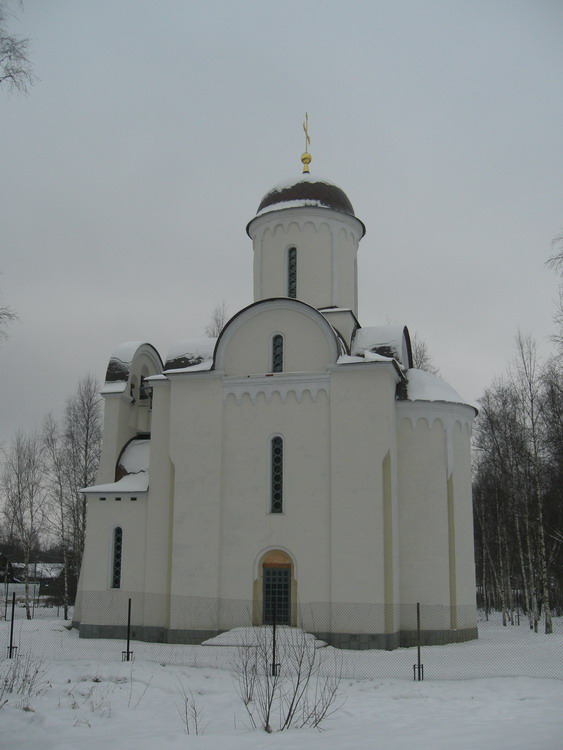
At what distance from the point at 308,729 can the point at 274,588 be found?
9259 millimetres

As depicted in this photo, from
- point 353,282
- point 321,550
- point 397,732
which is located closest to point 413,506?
point 321,550

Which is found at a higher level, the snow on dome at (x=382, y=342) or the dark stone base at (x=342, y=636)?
the snow on dome at (x=382, y=342)

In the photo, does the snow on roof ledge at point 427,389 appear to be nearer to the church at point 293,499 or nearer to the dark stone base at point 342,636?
the church at point 293,499

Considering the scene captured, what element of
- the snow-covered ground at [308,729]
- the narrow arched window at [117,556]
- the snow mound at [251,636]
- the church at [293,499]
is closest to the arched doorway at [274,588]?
the church at [293,499]

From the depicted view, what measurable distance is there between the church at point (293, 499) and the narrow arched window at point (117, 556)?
4 cm

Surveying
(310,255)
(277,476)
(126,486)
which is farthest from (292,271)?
(126,486)

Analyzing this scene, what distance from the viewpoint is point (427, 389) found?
63.5 ft

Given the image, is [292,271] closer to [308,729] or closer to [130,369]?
[130,369]

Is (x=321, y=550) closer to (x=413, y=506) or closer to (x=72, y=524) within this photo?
(x=413, y=506)

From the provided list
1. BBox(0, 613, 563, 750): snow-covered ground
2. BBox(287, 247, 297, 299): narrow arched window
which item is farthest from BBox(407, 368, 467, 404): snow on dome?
BBox(0, 613, 563, 750): snow-covered ground

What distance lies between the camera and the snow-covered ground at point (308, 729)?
796 cm

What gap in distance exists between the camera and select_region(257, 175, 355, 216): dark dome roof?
860 inches

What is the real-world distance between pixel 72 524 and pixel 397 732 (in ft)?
78.2

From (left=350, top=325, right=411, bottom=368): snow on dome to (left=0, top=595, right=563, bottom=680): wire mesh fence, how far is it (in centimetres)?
628
